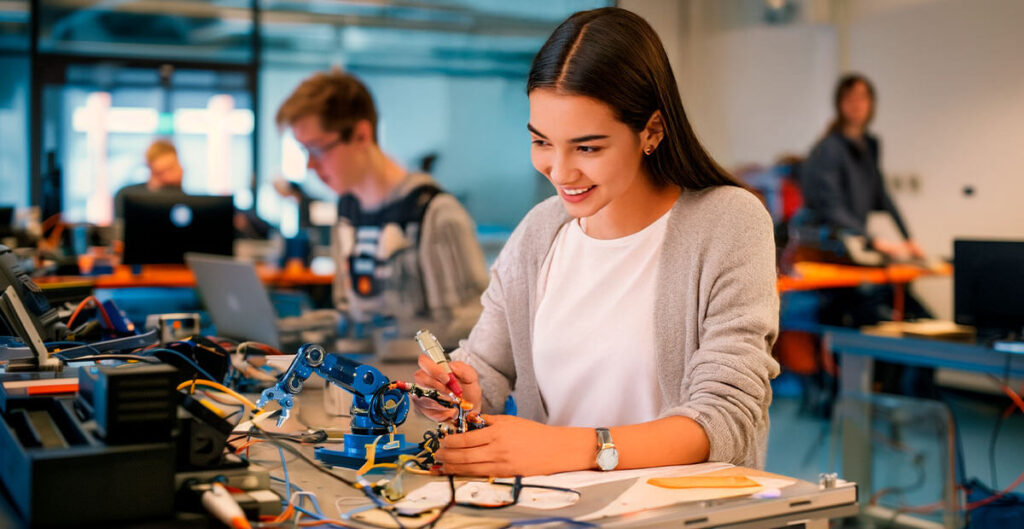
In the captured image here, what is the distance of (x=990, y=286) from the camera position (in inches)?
123

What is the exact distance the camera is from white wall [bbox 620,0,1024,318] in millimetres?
6090

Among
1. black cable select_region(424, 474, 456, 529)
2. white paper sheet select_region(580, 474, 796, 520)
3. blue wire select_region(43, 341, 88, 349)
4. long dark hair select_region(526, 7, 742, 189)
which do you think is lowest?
white paper sheet select_region(580, 474, 796, 520)

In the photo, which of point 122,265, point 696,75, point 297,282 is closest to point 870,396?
point 297,282

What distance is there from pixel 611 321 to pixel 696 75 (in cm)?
726

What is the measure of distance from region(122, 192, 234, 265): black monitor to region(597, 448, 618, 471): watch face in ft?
11.4

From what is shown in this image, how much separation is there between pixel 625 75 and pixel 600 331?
17.1 inches

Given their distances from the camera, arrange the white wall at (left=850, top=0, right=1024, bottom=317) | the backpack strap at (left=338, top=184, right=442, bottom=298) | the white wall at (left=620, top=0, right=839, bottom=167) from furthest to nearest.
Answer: the white wall at (left=620, top=0, right=839, bottom=167) → the white wall at (left=850, top=0, right=1024, bottom=317) → the backpack strap at (left=338, top=184, right=442, bottom=298)

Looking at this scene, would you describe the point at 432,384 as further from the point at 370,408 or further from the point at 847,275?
the point at 847,275

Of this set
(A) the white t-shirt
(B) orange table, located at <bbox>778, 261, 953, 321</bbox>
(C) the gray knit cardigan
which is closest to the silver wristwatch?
(C) the gray knit cardigan

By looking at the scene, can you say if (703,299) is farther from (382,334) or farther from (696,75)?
(696,75)

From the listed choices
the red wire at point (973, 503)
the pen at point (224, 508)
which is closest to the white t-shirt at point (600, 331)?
the pen at point (224, 508)

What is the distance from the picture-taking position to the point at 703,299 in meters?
1.50

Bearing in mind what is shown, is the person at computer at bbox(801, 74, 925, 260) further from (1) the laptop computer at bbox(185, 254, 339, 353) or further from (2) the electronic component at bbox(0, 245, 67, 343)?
(2) the electronic component at bbox(0, 245, 67, 343)

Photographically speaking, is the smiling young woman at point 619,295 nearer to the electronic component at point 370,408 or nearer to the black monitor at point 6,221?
the electronic component at point 370,408
